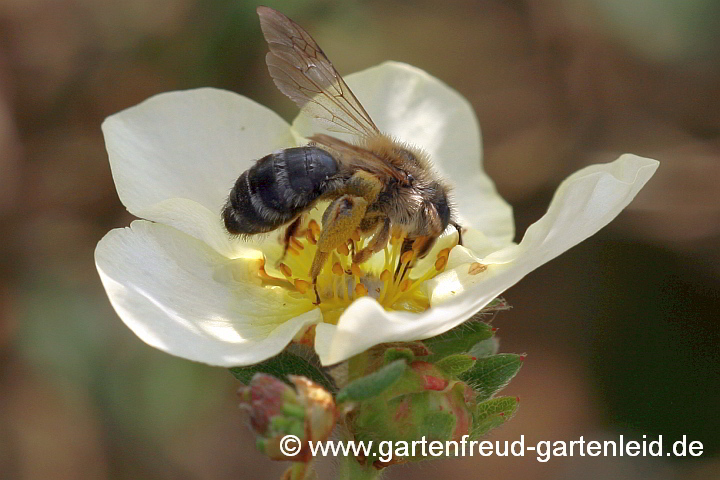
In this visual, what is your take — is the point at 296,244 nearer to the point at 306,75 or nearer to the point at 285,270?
the point at 285,270

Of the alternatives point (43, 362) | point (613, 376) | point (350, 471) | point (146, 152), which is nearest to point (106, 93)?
point (43, 362)

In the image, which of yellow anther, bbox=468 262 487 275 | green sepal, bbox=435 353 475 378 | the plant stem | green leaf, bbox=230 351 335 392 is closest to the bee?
yellow anther, bbox=468 262 487 275

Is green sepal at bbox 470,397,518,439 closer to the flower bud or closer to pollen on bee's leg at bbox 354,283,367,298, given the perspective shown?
the flower bud

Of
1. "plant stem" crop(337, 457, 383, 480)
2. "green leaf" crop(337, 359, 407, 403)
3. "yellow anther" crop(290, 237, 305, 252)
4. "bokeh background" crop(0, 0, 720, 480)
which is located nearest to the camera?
"green leaf" crop(337, 359, 407, 403)

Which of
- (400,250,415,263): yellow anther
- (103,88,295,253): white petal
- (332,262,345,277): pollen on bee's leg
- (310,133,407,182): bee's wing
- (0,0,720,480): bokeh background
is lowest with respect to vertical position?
(0,0,720,480): bokeh background

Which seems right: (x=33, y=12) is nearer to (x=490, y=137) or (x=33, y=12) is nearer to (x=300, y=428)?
(x=490, y=137)

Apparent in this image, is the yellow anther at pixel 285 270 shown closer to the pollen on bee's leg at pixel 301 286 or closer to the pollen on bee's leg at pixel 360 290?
the pollen on bee's leg at pixel 301 286
